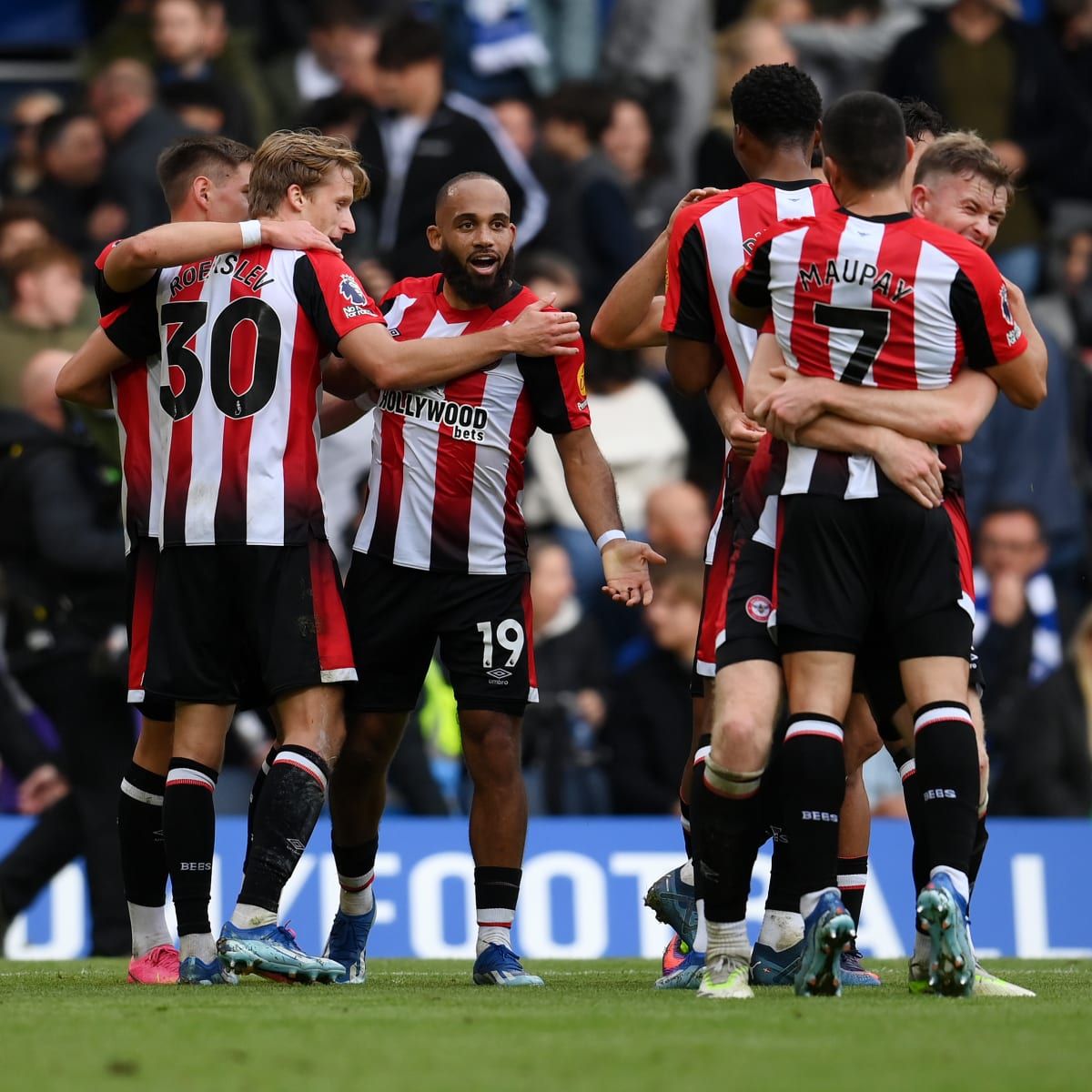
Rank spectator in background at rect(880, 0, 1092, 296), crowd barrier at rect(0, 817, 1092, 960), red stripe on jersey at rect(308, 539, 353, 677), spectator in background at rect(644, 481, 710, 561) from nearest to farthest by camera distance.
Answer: red stripe on jersey at rect(308, 539, 353, 677)
crowd barrier at rect(0, 817, 1092, 960)
spectator in background at rect(644, 481, 710, 561)
spectator in background at rect(880, 0, 1092, 296)

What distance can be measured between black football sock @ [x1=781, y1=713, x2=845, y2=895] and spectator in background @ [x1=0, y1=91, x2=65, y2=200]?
362 inches

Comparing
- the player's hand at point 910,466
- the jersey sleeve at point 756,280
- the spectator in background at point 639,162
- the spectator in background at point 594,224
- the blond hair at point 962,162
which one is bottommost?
the player's hand at point 910,466

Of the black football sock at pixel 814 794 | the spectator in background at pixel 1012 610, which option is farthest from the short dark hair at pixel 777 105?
the spectator in background at pixel 1012 610

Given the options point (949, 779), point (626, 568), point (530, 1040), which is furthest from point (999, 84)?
point (530, 1040)

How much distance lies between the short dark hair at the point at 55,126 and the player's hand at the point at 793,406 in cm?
867

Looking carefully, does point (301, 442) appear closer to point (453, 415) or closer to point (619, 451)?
point (453, 415)

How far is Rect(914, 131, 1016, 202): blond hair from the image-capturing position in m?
6.55

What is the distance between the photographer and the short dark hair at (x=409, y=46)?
41.6ft

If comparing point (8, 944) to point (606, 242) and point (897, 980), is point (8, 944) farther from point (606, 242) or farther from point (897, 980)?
point (606, 242)

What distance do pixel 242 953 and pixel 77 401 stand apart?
1906mm

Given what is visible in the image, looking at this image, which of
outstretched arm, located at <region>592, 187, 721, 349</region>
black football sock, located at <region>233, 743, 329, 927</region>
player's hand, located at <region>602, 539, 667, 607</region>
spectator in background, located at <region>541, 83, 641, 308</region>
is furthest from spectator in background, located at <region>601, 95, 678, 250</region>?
black football sock, located at <region>233, 743, 329, 927</region>

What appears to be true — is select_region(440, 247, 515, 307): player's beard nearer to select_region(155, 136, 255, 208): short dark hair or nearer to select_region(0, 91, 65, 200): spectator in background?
select_region(155, 136, 255, 208): short dark hair

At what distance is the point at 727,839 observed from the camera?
5715 mm

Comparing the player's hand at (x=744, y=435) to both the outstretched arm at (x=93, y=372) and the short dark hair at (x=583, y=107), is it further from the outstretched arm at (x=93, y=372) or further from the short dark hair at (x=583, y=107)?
the short dark hair at (x=583, y=107)
